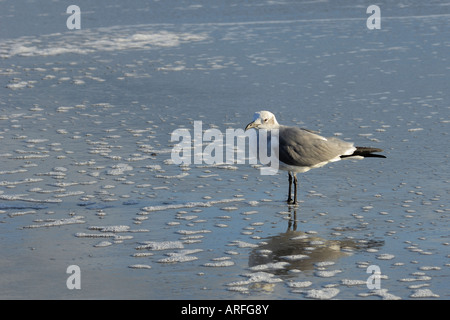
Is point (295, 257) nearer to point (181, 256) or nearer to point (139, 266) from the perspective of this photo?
point (181, 256)

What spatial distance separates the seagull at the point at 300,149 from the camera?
347 inches

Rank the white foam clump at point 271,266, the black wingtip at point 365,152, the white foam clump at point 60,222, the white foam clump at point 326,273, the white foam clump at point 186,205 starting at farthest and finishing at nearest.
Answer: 1. the black wingtip at point 365,152
2. the white foam clump at point 186,205
3. the white foam clump at point 60,222
4. the white foam clump at point 271,266
5. the white foam clump at point 326,273

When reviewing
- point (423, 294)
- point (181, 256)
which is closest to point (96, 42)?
point (181, 256)

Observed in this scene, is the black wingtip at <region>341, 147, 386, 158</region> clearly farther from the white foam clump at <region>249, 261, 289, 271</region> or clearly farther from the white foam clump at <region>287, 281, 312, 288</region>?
the white foam clump at <region>287, 281, 312, 288</region>

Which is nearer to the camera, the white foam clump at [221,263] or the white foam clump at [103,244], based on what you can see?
the white foam clump at [221,263]

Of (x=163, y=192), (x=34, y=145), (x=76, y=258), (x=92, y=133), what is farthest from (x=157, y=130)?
(x=76, y=258)

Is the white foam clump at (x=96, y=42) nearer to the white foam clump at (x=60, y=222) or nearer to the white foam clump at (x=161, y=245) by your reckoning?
the white foam clump at (x=60, y=222)

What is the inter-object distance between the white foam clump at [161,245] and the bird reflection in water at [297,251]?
2.37 ft

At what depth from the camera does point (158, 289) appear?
6332 millimetres

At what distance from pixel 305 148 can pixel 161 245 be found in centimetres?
232

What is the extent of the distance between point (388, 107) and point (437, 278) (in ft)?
22.6

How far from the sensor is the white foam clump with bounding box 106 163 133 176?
9.91 m

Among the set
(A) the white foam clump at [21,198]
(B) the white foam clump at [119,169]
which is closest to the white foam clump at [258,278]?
(A) the white foam clump at [21,198]

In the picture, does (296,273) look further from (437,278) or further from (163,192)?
(163,192)
